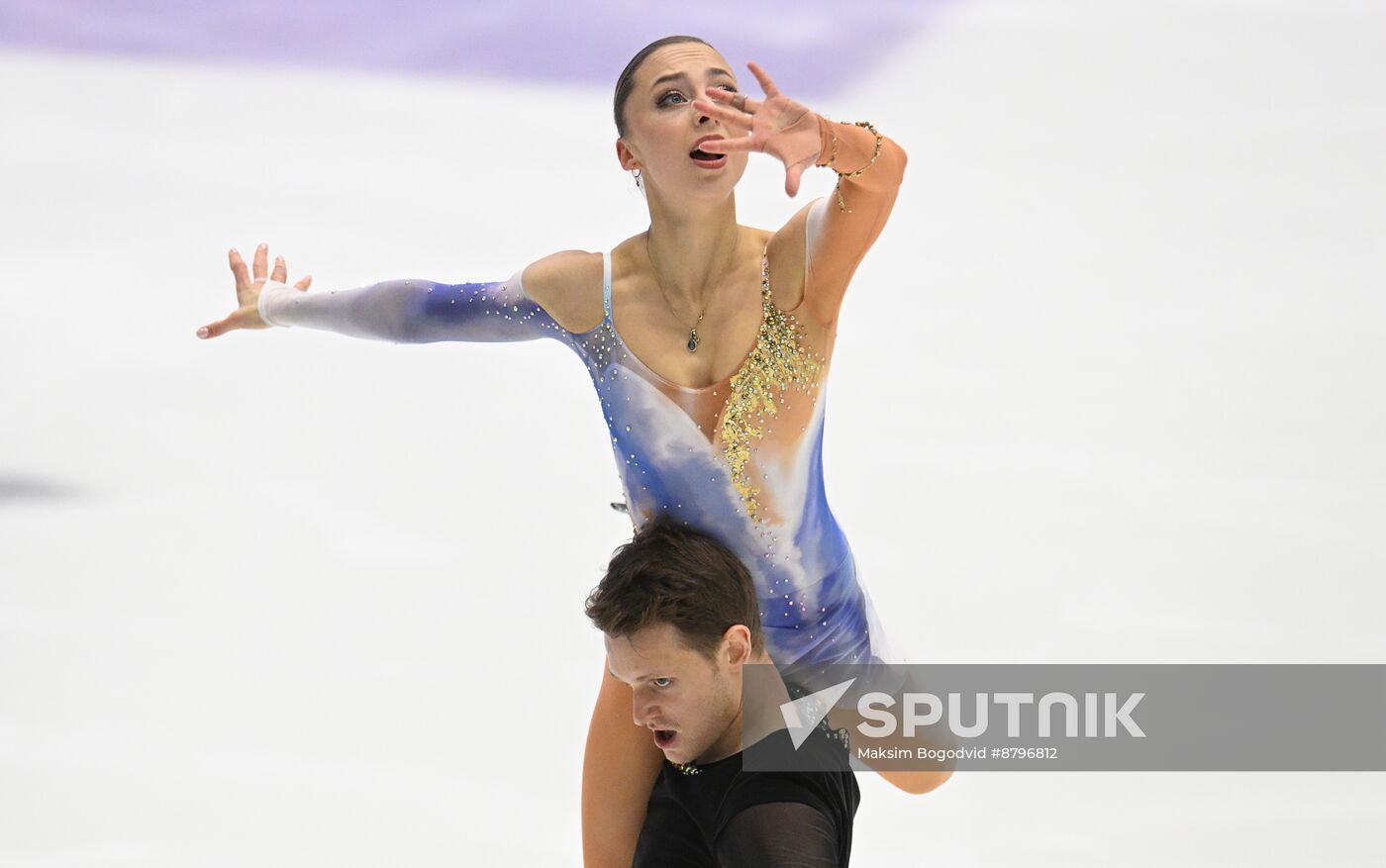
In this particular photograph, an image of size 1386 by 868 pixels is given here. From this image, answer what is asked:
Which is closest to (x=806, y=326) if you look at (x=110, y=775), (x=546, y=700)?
(x=546, y=700)

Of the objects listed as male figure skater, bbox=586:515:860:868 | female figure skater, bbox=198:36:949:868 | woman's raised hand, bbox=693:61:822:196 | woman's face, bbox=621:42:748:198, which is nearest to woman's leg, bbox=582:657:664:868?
female figure skater, bbox=198:36:949:868

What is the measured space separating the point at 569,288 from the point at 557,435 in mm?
1980

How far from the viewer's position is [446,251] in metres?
5.57

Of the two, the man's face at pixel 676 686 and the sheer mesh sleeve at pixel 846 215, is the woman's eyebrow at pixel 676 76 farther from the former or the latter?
the man's face at pixel 676 686

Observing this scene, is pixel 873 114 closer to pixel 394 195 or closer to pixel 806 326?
pixel 394 195

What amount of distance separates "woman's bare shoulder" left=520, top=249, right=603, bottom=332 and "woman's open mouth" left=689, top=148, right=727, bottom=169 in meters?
0.29

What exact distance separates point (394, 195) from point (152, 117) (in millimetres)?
1049

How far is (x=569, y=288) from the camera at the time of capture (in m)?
3.04

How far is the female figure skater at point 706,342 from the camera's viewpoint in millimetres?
2879

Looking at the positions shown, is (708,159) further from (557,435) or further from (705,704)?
(557,435)

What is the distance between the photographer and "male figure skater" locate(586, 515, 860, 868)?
271 cm

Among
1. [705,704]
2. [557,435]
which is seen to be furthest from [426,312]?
[557,435]

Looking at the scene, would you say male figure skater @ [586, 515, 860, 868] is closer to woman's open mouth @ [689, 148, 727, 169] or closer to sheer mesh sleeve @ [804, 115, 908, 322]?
sheer mesh sleeve @ [804, 115, 908, 322]

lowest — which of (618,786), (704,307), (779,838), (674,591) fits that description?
(779,838)
